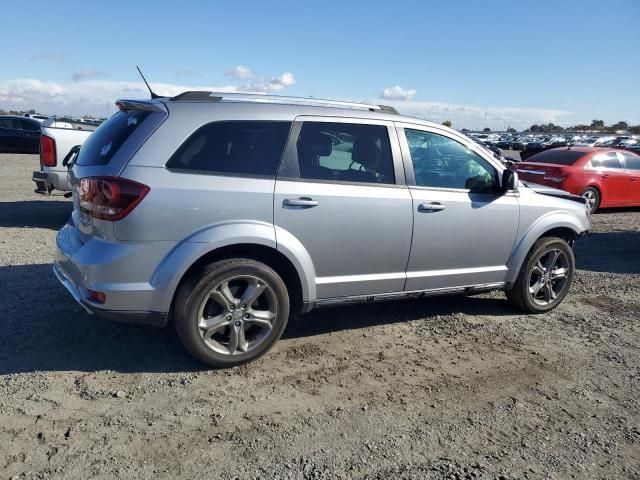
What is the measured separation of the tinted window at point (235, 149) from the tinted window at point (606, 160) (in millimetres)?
10366

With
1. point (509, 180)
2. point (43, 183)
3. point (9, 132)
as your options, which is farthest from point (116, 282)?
point (9, 132)

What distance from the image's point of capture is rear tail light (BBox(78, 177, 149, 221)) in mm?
3486

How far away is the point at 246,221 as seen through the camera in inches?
149

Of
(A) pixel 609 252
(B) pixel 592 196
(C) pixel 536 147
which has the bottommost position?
(A) pixel 609 252

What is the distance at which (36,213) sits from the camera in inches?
369

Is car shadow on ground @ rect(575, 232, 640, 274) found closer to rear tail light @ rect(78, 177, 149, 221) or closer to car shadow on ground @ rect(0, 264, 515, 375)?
car shadow on ground @ rect(0, 264, 515, 375)

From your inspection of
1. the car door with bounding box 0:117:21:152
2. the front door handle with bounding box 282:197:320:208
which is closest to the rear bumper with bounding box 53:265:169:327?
the front door handle with bounding box 282:197:320:208

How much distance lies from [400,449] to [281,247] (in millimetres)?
1584

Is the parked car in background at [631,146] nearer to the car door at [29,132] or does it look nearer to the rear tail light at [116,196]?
the car door at [29,132]

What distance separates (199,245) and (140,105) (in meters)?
1.17

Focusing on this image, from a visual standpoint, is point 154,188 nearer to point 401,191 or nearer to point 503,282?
point 401,191

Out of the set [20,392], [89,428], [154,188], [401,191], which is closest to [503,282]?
[401,191]

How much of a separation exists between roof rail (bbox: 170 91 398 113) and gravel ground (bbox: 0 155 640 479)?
192 cm

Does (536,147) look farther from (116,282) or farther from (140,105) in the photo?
(116,282)
